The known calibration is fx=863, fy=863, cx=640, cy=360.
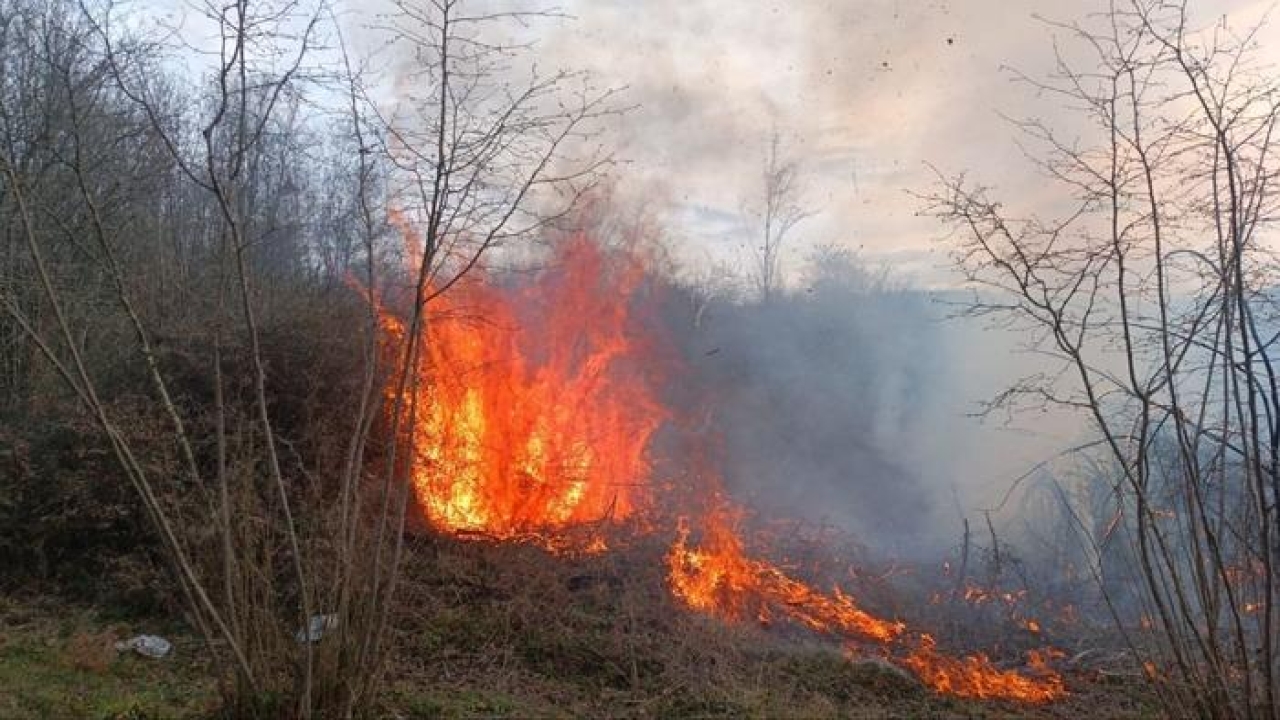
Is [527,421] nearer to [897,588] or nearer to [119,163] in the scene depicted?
[897,588]

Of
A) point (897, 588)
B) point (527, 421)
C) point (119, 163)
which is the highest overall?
point (119, 163)

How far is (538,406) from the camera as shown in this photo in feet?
35.9

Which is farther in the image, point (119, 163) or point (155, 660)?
point (119, 163)

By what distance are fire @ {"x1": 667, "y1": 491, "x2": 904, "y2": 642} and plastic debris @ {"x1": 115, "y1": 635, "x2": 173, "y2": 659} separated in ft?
15.3

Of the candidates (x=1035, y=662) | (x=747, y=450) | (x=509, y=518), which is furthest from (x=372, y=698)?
(x=747, y=450)

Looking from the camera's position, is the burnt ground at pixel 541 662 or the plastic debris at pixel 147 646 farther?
the plastic debris at pixel 147 646

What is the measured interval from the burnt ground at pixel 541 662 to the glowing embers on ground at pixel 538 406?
109 centimetres

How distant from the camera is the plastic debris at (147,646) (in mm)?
6699

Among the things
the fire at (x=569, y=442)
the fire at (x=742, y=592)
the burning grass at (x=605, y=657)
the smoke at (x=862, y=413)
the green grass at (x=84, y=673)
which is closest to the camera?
the green grass at (x=84, y=673)

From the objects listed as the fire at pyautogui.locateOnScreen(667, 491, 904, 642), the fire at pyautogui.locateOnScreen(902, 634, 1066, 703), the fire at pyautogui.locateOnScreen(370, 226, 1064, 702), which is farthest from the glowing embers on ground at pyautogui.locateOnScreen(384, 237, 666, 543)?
the fire at pyautogui.locateOnScreen(902, 634, 1066, 703)

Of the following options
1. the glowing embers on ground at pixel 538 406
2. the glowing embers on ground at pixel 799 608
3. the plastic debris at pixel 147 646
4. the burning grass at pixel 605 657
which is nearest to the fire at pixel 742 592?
the glowing embers on ground at pixel 799 608

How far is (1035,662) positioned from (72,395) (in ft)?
35.3

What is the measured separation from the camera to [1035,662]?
28.6 feet

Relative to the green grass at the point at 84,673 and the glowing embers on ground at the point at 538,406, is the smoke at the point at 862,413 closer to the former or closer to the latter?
the glowing embers on ground at the point at 538,406
